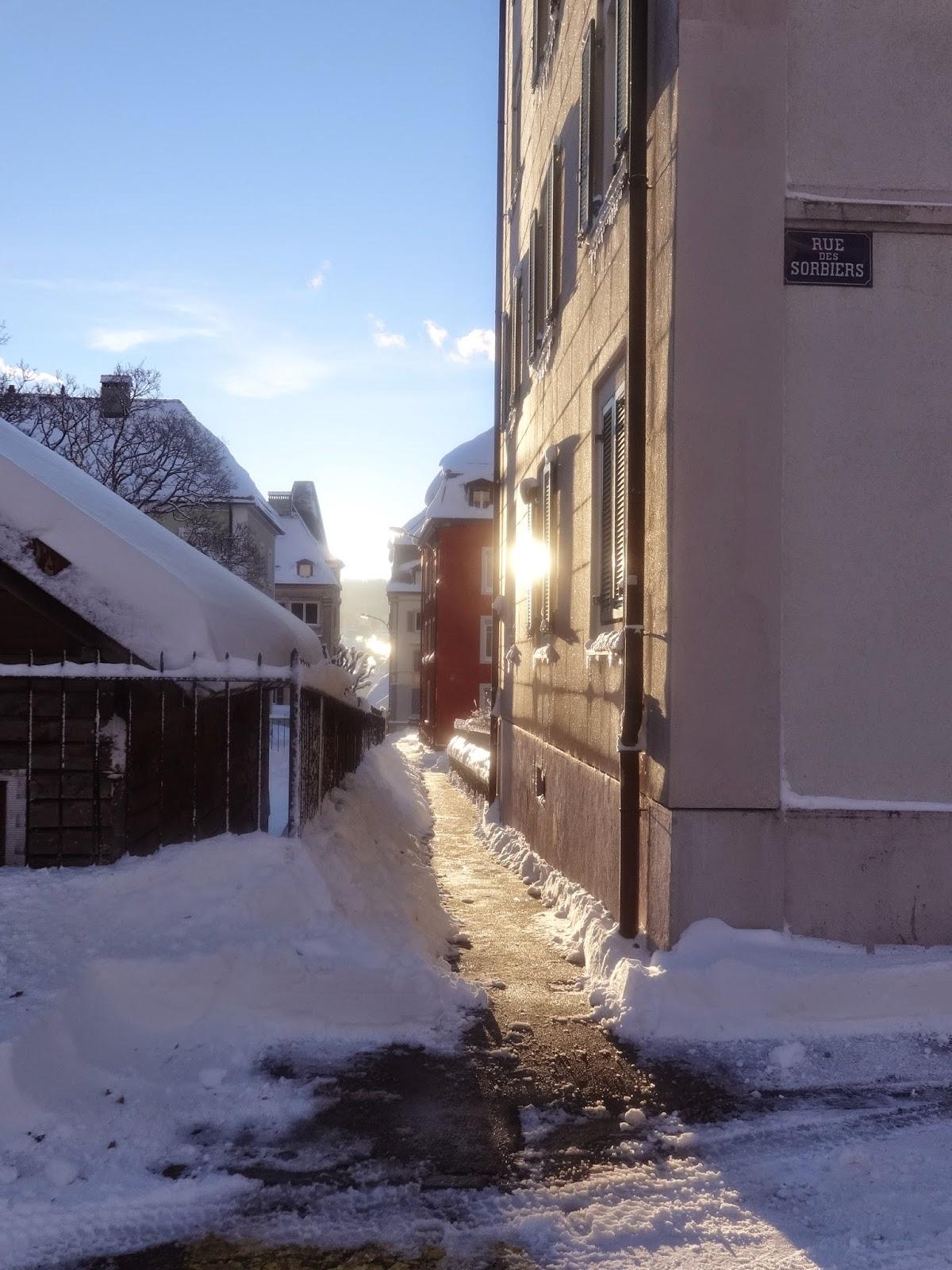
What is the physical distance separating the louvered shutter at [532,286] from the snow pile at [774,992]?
7.76 m

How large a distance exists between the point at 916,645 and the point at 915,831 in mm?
938

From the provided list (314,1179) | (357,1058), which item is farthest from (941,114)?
(314,1179)

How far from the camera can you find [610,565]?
7.74m

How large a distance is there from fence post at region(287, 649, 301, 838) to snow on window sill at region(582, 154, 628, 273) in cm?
351

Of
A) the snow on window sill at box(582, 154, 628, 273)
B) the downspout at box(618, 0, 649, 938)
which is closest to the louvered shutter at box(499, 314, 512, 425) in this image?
the snow on window sill at box(582, 154, 628, 273)

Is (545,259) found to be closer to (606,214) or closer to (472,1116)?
(606,214)

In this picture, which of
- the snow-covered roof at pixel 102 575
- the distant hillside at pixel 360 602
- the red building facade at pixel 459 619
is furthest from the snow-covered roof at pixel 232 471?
the distant hillside at pixel 360 602

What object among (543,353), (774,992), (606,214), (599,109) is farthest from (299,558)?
(774,992)

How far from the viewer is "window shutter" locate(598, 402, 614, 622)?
25.3 ft

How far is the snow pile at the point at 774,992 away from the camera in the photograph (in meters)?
5.13

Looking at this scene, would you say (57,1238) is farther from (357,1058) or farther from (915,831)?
(915,831)

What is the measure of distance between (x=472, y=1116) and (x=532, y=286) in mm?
9945

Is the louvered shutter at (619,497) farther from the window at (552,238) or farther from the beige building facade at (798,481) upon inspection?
the window at (552,238)

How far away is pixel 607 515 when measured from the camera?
794 centimetres
